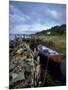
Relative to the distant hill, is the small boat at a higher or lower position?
lower

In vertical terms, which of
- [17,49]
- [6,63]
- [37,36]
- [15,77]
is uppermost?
[37,36]

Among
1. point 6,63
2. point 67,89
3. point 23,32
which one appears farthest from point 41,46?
point 67,89

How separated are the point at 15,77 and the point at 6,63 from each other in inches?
6.1

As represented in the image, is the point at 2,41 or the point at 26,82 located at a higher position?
the point at 2,41

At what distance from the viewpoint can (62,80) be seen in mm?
1906

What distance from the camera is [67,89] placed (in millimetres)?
1926

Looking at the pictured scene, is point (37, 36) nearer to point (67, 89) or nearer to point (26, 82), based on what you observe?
point (26, 82)

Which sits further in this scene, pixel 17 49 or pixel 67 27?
pixel 67 27

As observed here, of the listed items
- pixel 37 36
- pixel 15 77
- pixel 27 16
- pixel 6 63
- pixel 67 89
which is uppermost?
pixel 27 16

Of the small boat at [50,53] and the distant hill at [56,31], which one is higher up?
the distant hill at [56,31]

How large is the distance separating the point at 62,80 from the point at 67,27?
20.8 inches

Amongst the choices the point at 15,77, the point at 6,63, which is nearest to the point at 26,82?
the point at 15,77

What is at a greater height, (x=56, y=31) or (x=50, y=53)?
(x=56, y=31)

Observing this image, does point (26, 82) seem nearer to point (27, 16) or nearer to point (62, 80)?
point (62, 80)
